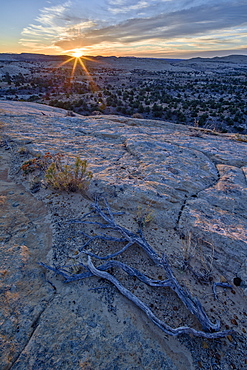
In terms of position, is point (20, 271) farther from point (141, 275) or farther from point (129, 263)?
point (141, 275)

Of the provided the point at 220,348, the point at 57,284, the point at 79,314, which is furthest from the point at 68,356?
the point at 220,348

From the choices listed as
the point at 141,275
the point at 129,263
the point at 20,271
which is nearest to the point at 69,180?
the point at 20,271

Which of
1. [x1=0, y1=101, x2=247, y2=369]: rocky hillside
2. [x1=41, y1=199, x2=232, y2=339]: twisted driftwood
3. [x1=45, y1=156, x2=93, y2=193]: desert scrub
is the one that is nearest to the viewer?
[x1=0, y1=101, x2=247, y2=369]: rocky hillside

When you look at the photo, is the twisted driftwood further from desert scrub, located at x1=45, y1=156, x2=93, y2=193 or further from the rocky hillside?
desert scrub, located at x1=45, y1=156, x2=93, y2=193

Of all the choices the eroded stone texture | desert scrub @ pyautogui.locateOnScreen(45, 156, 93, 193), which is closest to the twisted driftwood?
the eroded stone texture

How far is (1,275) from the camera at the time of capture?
249 centimetres

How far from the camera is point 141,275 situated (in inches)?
99.3

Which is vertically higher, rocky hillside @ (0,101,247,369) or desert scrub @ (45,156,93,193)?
desert scrub @ (45,156,93,193)

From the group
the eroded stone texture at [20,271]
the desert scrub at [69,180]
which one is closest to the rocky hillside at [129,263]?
the eroded stone texture at [20,271]

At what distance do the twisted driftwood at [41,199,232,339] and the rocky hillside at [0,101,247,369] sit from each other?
0.09 metres

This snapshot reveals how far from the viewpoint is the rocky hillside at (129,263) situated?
1938 millimetres

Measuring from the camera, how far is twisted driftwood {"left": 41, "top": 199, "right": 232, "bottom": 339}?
6.77 feet

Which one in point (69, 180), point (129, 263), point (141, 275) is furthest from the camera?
point (69, 180)

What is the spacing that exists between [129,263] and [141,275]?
299mm
